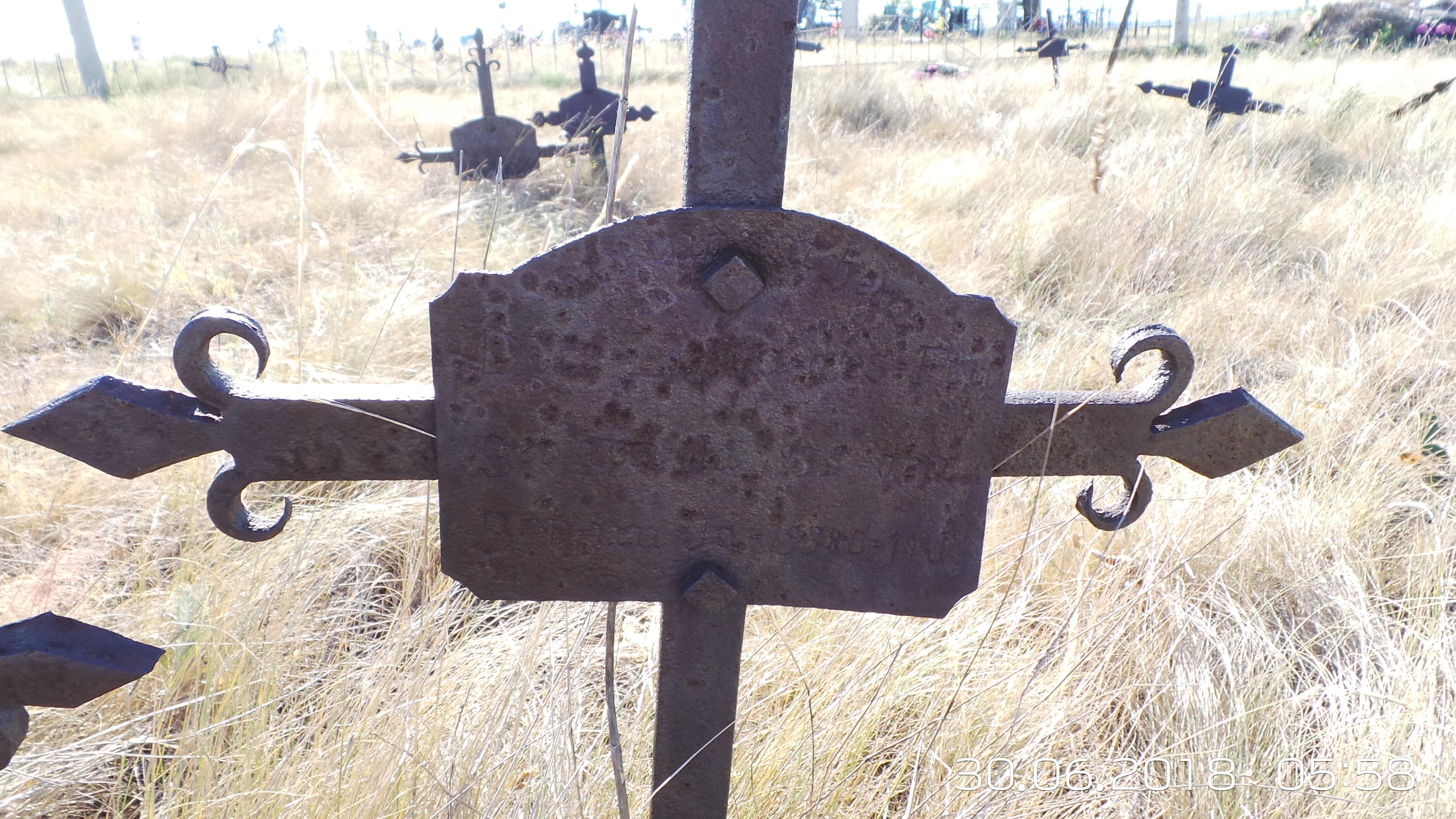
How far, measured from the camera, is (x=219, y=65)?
17.0m

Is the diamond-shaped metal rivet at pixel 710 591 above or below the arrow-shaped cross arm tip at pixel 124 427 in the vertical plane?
below

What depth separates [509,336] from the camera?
2.38 ft

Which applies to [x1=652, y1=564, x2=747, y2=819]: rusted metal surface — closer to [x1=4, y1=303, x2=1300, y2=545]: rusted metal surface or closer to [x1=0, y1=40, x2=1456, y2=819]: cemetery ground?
[x1=4, y1=303, x2=1300, y2=545]: rusted metal surface

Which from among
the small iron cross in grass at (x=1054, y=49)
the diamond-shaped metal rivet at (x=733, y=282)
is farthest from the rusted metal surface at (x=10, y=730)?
the small iron cross in grass at (x=1054, y=49)

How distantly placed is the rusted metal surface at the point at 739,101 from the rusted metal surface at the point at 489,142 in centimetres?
559

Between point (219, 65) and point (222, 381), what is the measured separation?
785 inches

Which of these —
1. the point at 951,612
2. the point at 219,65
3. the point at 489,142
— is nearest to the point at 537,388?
the point at 951,612

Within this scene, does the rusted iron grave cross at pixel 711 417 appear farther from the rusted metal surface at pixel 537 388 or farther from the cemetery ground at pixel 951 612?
the cemetery ground at pixel 951 612

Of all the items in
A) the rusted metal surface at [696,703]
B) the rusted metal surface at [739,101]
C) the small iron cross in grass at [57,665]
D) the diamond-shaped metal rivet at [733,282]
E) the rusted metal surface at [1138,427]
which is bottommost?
the rusted metal surface at [696,703]

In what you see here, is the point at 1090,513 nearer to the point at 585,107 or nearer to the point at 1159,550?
the point at 1159,550

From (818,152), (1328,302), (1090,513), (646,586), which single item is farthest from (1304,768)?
(818,152)

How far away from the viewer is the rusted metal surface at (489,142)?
621 centimetres

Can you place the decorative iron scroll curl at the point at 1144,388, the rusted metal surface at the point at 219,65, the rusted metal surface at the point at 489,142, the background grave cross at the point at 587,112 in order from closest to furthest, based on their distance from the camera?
the decorative iron scroll curl at the point at 1144,388, the rusted metal surface at the point at 489,142, the background grave cross at the point at 587,112, the rusted metal surface at the point at 219,65

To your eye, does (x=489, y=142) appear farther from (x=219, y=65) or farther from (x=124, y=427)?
(x=219, y=65)
